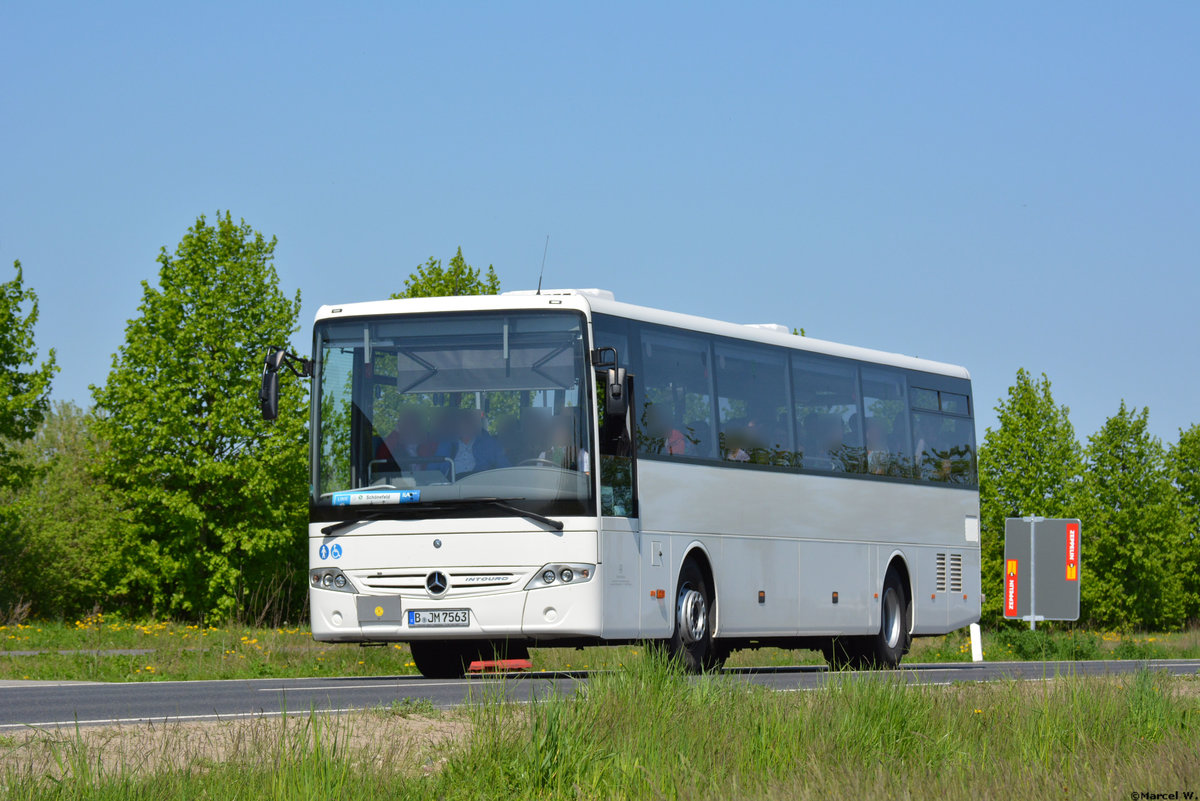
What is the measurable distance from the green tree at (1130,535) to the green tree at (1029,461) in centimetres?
219

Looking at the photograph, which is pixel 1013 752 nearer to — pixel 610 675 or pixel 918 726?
pixel 918 726

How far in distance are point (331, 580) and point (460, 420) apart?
2.04 meters

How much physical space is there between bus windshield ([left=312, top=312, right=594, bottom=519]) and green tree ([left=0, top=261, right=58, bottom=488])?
105ft

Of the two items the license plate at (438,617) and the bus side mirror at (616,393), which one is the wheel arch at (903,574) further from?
the license plate at (438,617)

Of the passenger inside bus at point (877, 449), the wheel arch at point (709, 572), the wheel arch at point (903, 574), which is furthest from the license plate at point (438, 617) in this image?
the wheel arch at point (903, 574)

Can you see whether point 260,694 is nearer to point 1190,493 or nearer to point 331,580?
point 331,580

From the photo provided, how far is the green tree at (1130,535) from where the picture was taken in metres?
70.6

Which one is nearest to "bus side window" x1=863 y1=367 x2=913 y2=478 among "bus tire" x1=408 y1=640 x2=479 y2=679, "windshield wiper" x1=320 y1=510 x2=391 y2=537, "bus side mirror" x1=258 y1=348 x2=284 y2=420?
"bus tire" x1=408 y1=640 x2=479 y2=679

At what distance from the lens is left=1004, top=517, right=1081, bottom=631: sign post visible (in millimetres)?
30812

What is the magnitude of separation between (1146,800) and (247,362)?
44.5m

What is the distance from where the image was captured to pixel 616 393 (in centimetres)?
1548

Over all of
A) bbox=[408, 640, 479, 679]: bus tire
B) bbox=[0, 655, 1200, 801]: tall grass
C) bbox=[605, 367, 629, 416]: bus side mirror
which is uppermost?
bbox=[605, 367, 629, 416]: bus side mirror

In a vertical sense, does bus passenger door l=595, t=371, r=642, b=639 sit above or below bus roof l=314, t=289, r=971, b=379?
below

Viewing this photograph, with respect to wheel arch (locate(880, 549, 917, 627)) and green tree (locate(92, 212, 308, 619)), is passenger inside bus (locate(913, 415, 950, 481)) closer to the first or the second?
wheel arch (locate(880, 549, 917, 627))
